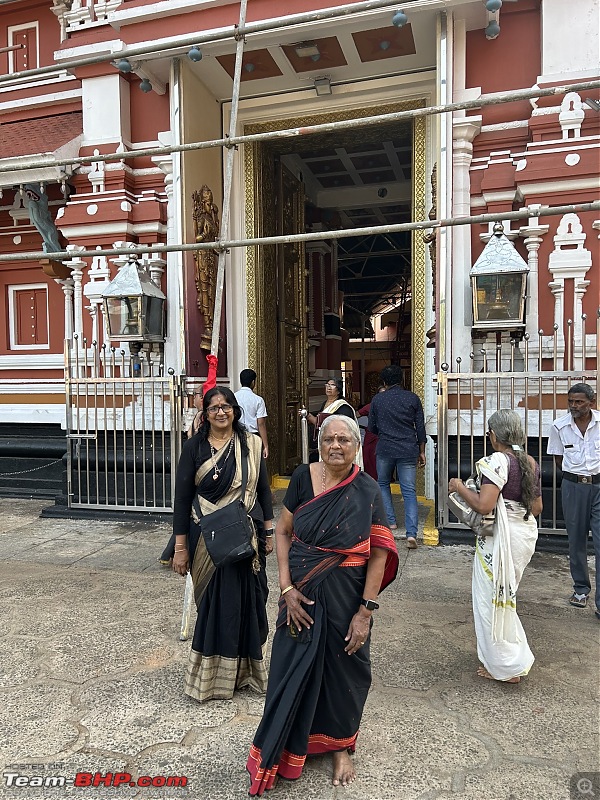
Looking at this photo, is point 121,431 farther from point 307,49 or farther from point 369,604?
point 369,604

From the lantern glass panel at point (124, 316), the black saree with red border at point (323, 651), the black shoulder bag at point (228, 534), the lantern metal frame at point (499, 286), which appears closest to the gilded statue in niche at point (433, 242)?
the lantern metal frame at point (499, 286)

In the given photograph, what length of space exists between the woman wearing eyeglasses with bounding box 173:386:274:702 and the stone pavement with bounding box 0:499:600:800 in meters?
0.13

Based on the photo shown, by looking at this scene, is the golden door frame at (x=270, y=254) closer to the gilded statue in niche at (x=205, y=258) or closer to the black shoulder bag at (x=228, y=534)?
the gilded statue in niche at (x=205, y=258)

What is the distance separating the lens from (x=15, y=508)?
6.73 meters

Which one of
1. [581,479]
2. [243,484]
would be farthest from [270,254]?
[243,484]

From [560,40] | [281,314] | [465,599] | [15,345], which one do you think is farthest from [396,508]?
[15,345]

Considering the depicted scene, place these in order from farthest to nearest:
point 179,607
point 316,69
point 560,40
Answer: point 316,69 < point 560,40 < point 179,607

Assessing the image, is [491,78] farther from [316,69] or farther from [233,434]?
[233,434]

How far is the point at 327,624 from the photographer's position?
2102mm

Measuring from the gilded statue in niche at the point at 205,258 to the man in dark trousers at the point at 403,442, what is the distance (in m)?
2.30

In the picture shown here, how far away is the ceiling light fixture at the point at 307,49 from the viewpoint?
5.75 m

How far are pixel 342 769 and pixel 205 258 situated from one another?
5.28m

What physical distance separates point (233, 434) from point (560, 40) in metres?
4.83

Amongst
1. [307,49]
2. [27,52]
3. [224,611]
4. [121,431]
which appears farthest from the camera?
[27,52]
